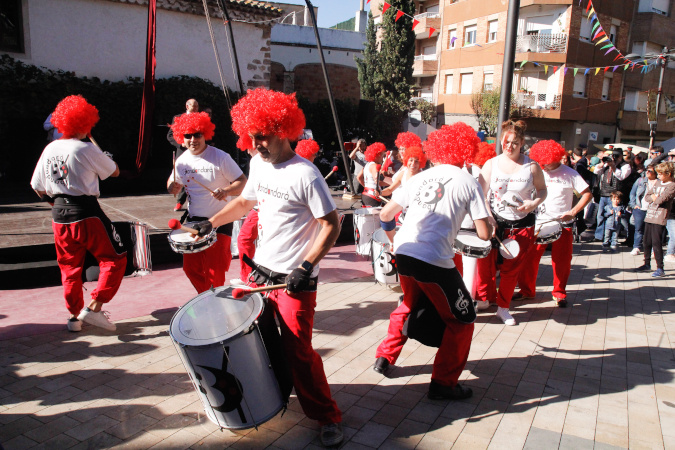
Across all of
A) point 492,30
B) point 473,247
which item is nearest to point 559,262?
point 473,247

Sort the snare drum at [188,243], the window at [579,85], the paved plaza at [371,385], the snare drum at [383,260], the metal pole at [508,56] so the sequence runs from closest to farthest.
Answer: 1. the paved plaza at [371,385]
2. the snare drum at [188,243]
3. the snare drum at [383,260]
4. the metal pole at [508,56]
5. the window at [579,85]

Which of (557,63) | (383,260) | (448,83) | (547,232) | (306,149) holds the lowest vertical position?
(383,260)

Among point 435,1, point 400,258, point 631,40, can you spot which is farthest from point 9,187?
point 631,40

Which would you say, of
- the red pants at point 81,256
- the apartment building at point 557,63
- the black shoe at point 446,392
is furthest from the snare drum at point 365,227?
the apartment building at point 557,63

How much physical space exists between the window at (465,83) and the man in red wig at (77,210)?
29.5 meters

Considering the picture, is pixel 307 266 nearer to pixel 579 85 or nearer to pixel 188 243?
pixel 188 243

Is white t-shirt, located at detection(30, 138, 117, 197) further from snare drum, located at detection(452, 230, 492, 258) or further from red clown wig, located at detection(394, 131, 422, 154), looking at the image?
red clown wig, located at detection(394, 131, 422, 154)

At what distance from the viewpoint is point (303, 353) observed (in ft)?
9.52

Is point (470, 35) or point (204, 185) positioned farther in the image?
point (470, 35)

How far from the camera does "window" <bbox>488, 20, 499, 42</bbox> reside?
29078mm

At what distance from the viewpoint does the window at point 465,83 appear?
102 ft

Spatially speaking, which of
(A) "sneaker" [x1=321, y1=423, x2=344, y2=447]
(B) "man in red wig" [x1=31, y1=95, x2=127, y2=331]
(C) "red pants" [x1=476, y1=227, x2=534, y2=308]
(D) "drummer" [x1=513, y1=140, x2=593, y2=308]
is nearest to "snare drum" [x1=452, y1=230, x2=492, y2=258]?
(C) "red pants" [x1=476, y1=227, x2=534, y2=308]

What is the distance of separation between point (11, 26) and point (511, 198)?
13477 mm

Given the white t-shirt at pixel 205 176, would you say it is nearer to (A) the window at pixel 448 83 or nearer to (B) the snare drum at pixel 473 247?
(B) the snare drum at pixel 473 247
